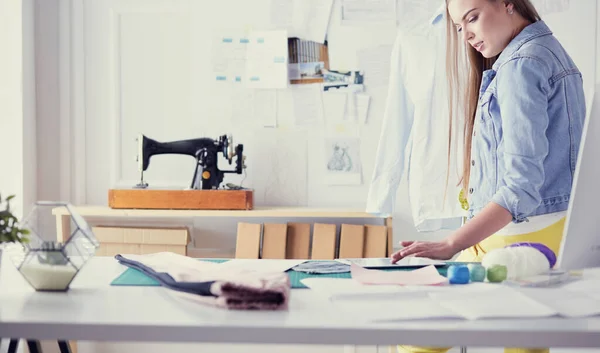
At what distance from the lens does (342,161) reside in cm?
346

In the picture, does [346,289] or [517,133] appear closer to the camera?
[346,289]

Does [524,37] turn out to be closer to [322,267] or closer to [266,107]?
[322,267]

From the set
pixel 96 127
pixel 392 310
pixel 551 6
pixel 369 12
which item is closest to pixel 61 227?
pixel 392 310

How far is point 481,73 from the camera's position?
2.25m

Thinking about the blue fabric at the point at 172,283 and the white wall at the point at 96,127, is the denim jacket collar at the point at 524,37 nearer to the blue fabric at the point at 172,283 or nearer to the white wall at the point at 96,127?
the blue fabric at the point at 172,283

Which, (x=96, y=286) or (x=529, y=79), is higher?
(x=529, y=79)

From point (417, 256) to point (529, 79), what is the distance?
556mm

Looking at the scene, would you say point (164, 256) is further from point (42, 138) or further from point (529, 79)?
point (42, 138)

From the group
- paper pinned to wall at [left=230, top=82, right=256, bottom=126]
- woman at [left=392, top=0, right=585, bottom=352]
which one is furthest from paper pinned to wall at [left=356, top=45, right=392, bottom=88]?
woman at [left=392, top=0, right=585, bottom=352]

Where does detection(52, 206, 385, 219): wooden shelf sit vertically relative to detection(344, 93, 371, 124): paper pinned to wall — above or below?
below

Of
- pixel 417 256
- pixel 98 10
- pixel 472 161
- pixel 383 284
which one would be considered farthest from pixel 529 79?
pixel 98 10

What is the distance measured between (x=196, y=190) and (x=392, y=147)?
86 cm

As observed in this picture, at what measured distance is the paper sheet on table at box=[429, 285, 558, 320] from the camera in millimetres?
1229

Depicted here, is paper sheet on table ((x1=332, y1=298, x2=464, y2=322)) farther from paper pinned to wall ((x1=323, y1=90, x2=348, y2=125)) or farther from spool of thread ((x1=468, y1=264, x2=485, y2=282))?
paper pinned to wall ((x1=323, y1=90, x2=348, y2=125))
